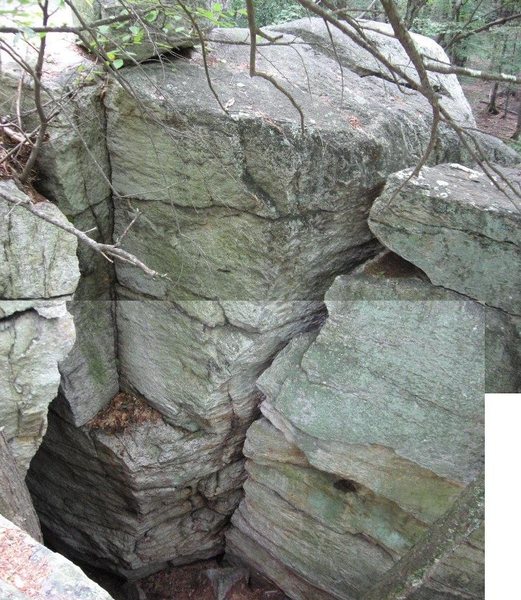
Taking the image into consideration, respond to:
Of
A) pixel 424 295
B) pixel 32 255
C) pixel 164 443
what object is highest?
pixel 32 255

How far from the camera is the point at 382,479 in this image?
420 cm

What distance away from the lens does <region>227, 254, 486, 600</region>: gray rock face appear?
3789 millimetres

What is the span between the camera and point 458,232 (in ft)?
12.0

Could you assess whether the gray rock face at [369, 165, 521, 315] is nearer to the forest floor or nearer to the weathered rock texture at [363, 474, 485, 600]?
the weathered rock texture at [363, 474, 485, 600]

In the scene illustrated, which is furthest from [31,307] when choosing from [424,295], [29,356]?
[424,295]

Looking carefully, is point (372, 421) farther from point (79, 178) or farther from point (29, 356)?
point (79, 178)

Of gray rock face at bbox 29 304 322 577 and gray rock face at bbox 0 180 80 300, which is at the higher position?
gray rock face at bbox 0 180 80 300

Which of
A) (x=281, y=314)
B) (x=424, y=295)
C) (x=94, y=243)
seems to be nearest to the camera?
(x=94, y=243)

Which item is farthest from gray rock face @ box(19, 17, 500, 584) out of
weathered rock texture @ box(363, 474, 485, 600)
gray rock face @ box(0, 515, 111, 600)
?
gray rock face @ box(0, 515, 111, 600)

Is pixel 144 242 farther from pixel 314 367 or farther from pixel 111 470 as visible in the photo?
pixel 111 470

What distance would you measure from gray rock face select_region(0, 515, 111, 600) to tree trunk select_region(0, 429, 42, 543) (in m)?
0.97

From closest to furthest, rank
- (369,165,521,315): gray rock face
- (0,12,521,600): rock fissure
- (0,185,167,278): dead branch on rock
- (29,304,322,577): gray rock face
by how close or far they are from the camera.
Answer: (0,185,167,278): dead branch on rock → (369,165,521,315): gray rock face → (0,12,521,600): rock fissure → (29,304,322,577): gray rock face

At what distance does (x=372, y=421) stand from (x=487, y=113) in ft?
31.0

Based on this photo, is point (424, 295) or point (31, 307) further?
point (424, 295)
